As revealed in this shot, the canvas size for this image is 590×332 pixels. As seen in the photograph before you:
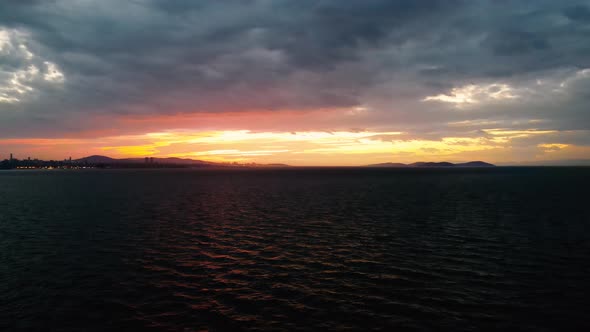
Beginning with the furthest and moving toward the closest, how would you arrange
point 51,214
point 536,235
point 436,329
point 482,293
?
point 51,214 → point 536,235 → point 482,293 → point 436,329

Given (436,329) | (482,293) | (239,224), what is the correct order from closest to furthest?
(436,329) < (482,293) < (239,224)

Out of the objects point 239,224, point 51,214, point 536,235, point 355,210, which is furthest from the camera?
point 355,210

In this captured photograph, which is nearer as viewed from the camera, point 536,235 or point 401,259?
point 401,259

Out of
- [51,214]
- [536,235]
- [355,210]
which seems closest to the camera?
[536,235]

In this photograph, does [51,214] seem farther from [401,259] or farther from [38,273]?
[401,259]

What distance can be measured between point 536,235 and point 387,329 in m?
31.4

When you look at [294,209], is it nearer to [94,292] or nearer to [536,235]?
[536,235]

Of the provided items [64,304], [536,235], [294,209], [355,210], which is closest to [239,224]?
[294,209]

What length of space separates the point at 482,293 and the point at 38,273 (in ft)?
102

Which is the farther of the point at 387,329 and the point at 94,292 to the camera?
the point at 94,292

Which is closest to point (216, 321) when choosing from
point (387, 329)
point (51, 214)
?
point (387, 329)

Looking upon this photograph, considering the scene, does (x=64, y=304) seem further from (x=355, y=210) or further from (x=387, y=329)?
(x=355, y=210)

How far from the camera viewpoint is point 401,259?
1179 inches

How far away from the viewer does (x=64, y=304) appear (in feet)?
67.7
